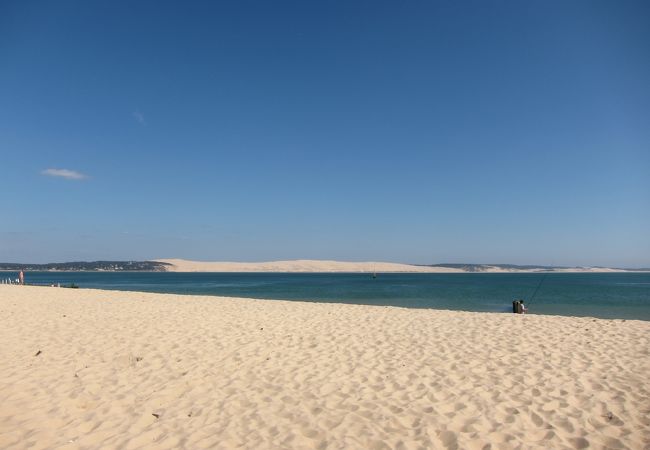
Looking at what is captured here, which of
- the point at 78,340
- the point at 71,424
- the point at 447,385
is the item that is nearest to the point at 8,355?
the point at 78,340

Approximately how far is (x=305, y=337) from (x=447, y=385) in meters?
4.65

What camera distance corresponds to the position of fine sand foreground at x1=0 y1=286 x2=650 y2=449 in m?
5.04

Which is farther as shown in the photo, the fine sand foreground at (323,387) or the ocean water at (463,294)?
the ocean water at (463,294)

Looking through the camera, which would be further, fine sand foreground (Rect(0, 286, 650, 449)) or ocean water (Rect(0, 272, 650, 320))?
ocean water (Rect(0, 272, 650, 320))

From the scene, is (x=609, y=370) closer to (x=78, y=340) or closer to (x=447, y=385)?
(x=447, y=385)

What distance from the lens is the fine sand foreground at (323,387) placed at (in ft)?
16.5

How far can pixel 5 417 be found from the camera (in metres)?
5.59

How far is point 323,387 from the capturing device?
22.1 ft

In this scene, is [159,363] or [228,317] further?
[228,317]

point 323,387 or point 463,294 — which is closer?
point 323,387

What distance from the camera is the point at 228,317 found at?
14461mm

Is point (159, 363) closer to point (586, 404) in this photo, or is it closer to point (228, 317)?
point (228, 317)

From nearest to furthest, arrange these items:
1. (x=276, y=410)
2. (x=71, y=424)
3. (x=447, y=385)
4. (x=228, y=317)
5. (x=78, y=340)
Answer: (x=71, y=424), (x=276, y=410), (x=447, y=385), (x=78, y=340), (x=228, y=317)

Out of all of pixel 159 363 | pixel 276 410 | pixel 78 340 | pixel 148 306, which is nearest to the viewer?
pixel 276 410
